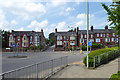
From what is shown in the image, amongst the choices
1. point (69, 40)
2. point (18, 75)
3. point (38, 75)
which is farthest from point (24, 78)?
point (69, 40)

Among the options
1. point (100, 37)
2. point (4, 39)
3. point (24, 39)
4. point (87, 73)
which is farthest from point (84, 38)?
point (87, 73)

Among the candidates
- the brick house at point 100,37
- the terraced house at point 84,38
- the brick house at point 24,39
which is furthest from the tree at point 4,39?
the brick house at point 100,37

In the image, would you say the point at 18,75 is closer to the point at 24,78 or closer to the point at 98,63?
the point at 24,78

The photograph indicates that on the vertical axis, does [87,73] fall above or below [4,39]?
below

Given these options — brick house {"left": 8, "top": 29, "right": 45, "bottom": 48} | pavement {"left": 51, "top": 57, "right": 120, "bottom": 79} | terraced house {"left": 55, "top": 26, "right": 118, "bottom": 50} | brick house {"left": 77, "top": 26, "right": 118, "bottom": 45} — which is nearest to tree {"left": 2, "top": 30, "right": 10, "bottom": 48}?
brick house {"left": 8, "top": 29, "right": 45, "bottom": 48}

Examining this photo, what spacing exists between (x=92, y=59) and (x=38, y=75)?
6.50 meters

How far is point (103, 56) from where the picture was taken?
13445 millimetres

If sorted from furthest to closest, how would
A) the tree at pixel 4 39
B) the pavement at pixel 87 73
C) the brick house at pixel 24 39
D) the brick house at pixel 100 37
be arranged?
the tree at pixel 4 39, the brick house at pixel 24 39, the brick house at pixel 100 37, the pavement at pixel 87 73

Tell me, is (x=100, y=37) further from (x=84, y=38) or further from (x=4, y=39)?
(x=4, y=39)

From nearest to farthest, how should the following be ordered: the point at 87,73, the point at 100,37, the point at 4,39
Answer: the point at 87,73, the point at 100,37, the point at 4,39

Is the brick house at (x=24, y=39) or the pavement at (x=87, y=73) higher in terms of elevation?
the brick house at (x=24, y=39)

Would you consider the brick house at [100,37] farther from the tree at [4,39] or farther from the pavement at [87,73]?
the pavement at [87,73]

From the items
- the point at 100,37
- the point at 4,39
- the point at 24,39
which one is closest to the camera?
the point at 100,37

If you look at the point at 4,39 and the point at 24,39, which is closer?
the point at 24,39
